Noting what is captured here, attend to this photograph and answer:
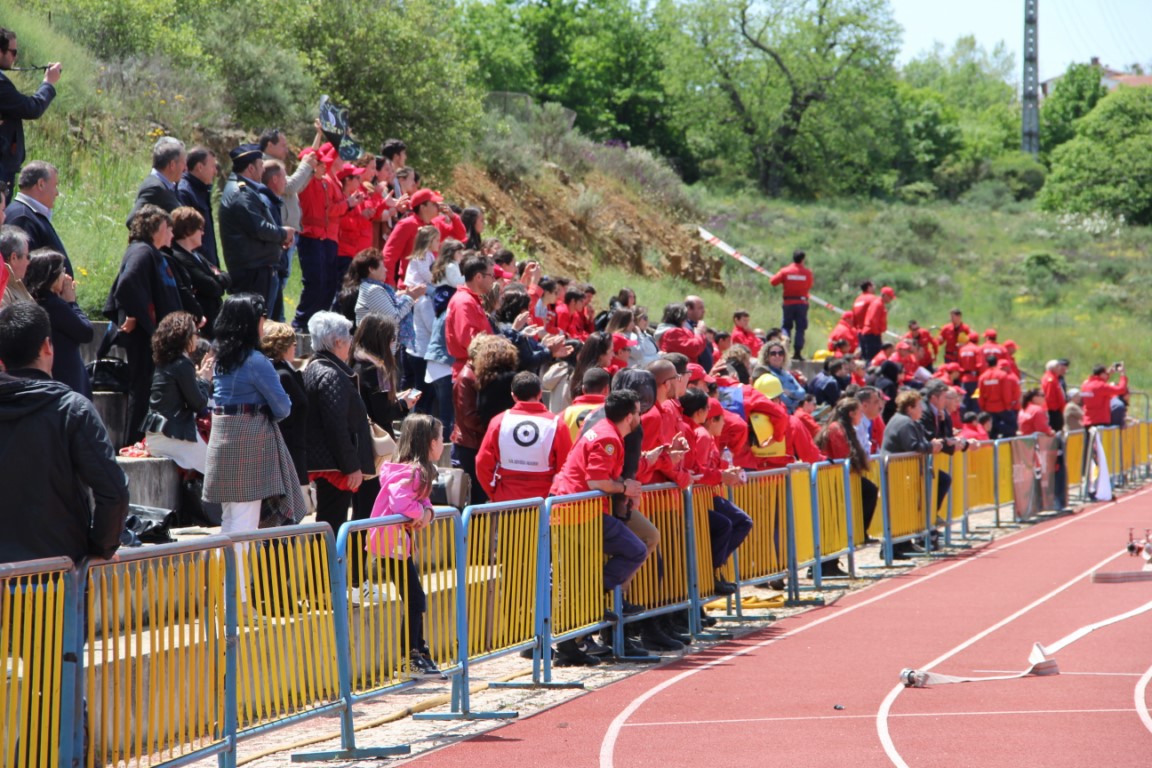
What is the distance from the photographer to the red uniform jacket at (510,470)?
10227mm

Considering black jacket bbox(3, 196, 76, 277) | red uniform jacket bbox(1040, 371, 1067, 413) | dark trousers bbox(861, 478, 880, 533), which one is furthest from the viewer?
red uniform jacket bbox(1040, 371, 1067, 413)

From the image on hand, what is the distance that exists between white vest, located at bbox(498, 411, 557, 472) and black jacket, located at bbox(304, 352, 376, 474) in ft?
3.91

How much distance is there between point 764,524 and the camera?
13664 mm

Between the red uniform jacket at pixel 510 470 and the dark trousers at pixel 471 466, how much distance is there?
103 cm

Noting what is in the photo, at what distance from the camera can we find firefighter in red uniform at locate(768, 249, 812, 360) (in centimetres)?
2698

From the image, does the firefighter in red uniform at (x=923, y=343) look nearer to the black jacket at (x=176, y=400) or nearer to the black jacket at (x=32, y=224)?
the black jacket at (x=176, y=400)

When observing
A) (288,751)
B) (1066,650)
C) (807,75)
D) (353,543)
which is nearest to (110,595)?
(353,543)

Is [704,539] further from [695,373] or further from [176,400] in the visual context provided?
[176,400]

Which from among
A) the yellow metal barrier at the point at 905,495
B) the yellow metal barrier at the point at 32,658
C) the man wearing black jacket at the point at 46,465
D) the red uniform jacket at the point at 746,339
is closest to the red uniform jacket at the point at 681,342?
Result: the yellow metal barrier at the point at 905,495

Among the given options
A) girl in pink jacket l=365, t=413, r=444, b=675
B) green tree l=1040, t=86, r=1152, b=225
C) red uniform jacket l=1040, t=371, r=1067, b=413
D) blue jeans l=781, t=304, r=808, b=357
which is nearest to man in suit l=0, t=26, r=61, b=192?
girl in pink jacket l=365, t=413, r=444, b=675

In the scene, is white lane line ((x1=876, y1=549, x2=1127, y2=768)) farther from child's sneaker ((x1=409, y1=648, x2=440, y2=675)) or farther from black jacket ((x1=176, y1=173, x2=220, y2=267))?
black jacket ((x1=176, y1=173, x2=220, y2=267))

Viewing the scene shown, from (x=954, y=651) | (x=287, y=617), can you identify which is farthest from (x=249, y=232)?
(x=954, y=651)

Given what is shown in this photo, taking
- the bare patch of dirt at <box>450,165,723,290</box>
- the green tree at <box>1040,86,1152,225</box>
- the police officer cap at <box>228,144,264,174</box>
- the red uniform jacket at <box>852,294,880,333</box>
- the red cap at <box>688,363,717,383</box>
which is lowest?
the red cap at <box>688,363,717,383</box>

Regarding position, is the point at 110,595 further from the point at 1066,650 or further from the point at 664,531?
the point at 1066,650
